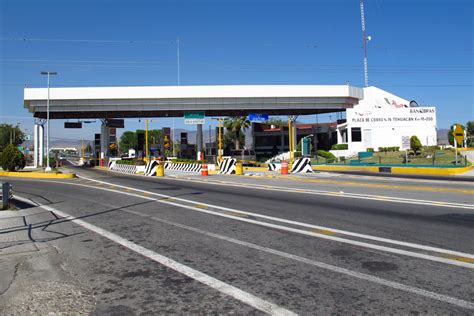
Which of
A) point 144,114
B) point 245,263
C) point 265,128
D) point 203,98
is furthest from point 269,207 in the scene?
point 265,128

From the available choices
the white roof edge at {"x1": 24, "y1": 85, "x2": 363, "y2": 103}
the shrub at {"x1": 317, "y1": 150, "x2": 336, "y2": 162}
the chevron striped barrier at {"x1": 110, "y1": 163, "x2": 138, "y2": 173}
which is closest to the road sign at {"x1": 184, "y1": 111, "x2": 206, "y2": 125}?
the white roof edge at {"x1": 24, "y1": 85, "x2": 363, "y2": 103}

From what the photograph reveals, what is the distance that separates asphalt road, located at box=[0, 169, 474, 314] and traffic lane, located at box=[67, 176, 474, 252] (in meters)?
0.03

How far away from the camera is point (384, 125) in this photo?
175ft

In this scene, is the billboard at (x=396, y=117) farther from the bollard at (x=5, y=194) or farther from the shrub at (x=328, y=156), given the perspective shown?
the bollard at (x=5, y=194)

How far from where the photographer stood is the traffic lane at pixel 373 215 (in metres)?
7.85

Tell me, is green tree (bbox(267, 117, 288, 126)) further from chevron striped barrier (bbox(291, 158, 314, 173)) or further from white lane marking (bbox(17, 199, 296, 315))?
white lane marking (bbox(17, 199, 296, 315))

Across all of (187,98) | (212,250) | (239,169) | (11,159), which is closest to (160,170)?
(239,169)

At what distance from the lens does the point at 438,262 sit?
5.98 m

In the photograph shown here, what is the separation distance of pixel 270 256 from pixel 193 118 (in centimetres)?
4120

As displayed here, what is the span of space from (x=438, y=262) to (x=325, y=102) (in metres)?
44.1

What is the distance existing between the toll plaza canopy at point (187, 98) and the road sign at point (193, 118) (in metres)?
1.56

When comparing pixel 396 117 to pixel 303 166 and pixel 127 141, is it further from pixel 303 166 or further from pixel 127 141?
pixel 127 141

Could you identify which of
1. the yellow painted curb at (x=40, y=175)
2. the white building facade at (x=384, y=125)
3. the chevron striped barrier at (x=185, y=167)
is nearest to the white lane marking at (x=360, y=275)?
the yellow painted curb at (x=40, y=175)

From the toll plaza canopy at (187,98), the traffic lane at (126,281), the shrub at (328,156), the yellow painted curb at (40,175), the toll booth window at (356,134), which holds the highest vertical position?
the toll plaza canopy at (187,98)
